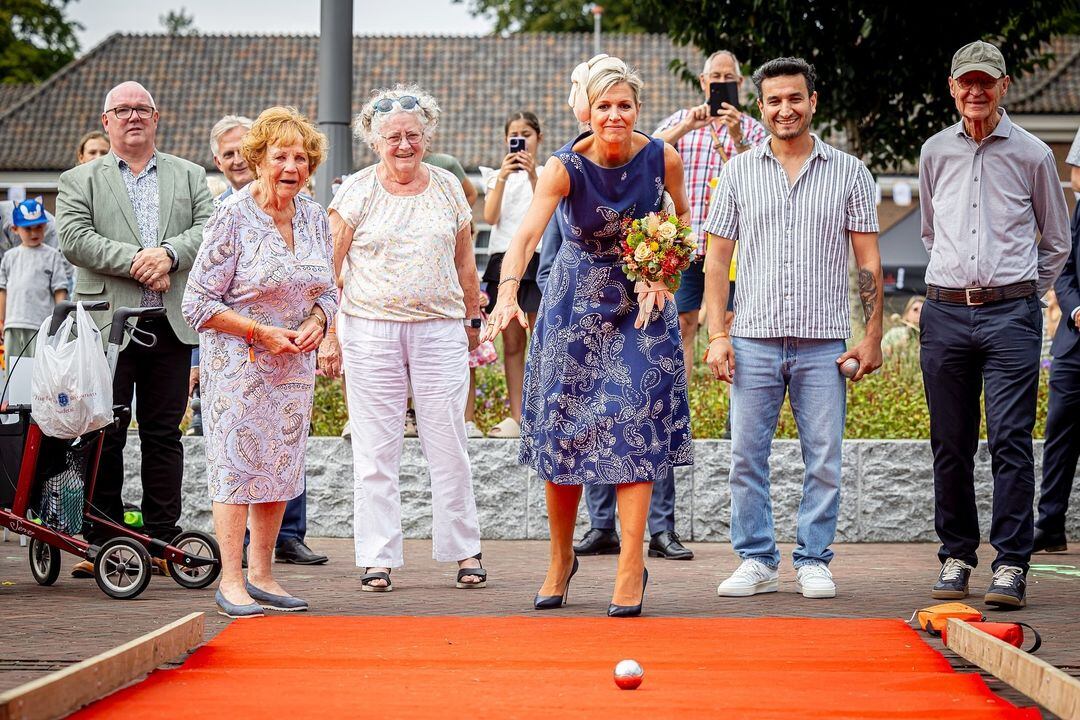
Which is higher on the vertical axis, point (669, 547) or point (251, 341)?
point (251, 341)

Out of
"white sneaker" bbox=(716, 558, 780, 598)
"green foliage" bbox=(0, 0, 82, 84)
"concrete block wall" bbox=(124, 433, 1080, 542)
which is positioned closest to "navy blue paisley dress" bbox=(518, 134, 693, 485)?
"white sneaker" bbox=(716, 558, 780, 598)

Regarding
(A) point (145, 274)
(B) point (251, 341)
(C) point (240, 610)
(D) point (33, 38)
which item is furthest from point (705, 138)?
(D) point (33, 38)

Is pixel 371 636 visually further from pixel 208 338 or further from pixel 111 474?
pixel 111 474

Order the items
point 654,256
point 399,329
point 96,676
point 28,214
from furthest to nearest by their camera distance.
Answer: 1. point 28,214
2. point 399,329
3. point 654,256
4. point 96,676

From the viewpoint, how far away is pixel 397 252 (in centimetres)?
695

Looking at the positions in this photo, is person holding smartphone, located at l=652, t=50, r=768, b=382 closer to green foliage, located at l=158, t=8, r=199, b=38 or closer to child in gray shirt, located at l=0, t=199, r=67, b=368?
child in gray shirt, located at l=0, t=199, r=67, b=368

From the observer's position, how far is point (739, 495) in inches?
269

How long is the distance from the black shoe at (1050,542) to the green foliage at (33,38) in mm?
49053

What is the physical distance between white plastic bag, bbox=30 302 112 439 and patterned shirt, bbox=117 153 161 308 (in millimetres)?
773

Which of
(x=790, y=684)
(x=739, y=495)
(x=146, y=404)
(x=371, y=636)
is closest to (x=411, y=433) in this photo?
(x=146, y=404)

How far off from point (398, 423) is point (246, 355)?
1.21m

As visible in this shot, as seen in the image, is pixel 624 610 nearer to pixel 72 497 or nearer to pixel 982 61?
pixel 72 497

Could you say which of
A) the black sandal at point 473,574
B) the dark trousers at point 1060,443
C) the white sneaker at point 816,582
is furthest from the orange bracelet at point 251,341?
the dark trousers at point 1060,443

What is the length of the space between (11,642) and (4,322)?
23.5ft
